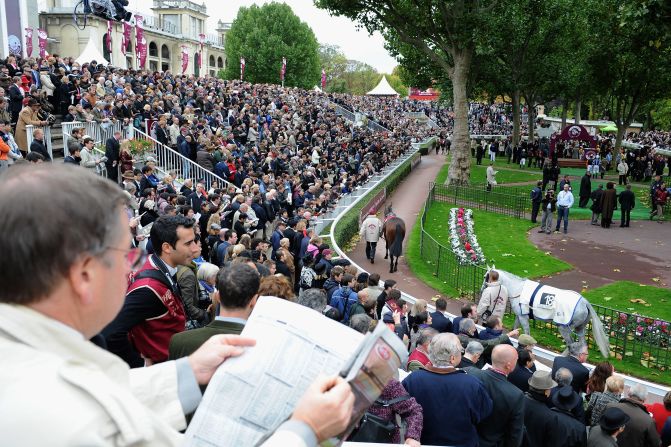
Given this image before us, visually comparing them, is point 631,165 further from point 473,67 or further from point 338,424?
point 338,424

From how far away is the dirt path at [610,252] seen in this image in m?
16.3

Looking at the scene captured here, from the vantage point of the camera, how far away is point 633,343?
11156 mm

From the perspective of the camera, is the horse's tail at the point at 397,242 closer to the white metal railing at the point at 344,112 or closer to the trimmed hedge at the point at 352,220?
the trimmed hedge at the point at 352,220

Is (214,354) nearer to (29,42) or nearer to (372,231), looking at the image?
(372,231)

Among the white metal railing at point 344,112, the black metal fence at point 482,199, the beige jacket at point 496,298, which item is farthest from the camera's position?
the white metal railing at point 344,112

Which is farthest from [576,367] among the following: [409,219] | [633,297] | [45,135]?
[409,219]

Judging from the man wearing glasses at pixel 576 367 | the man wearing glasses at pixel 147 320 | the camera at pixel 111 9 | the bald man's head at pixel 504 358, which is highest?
the camera at pixel 111 9

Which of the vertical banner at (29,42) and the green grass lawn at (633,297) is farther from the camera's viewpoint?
the vertical banner at (29,42)

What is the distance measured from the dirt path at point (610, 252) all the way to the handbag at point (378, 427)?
40.2 feet

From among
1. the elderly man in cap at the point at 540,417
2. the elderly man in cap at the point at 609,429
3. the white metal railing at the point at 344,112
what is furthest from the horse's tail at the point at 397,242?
the white metal railing at the point at 344,112

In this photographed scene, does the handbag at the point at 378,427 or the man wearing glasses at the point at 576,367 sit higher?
the handbag at the point at 378,427

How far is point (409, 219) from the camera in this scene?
25141 millimetres

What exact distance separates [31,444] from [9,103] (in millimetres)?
16267

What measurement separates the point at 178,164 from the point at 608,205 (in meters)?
16.2
